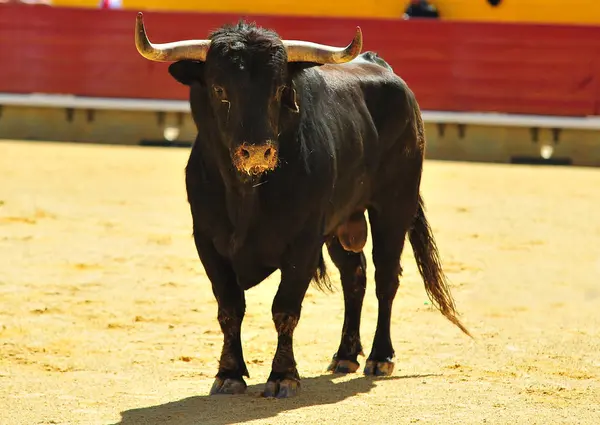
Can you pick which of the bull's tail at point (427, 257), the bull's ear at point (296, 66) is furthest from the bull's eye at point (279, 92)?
the bull's tail at point (427, 257)

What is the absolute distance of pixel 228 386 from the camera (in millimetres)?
4012

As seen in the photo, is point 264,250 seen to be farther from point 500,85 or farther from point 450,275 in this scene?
point 500,85

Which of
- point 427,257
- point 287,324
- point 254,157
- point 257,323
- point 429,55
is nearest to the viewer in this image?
point 254,157

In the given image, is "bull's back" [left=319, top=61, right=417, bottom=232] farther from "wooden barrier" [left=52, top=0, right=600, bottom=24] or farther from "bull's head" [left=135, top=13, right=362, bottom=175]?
"wooden barrier" [left=52, top=0, right=600, bottom=24]

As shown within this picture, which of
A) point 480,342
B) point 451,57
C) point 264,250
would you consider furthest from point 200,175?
point 451,57

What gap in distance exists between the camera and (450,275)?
263 inches

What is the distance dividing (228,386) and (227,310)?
9.5 inches

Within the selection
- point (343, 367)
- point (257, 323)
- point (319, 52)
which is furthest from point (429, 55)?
point (319, 52)

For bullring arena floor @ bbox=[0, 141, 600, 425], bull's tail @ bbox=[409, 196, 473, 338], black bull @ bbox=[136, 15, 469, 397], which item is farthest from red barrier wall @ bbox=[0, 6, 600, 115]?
black bull @ bbox=[136, 15, 469, 397]

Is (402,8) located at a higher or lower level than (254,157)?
lower

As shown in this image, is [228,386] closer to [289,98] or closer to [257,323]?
[289,98]

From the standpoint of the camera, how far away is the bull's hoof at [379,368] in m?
4.54

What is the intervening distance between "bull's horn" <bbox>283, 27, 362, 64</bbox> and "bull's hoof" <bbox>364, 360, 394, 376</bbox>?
3.88 feet

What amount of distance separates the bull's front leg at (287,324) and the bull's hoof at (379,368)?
0.58 metres
